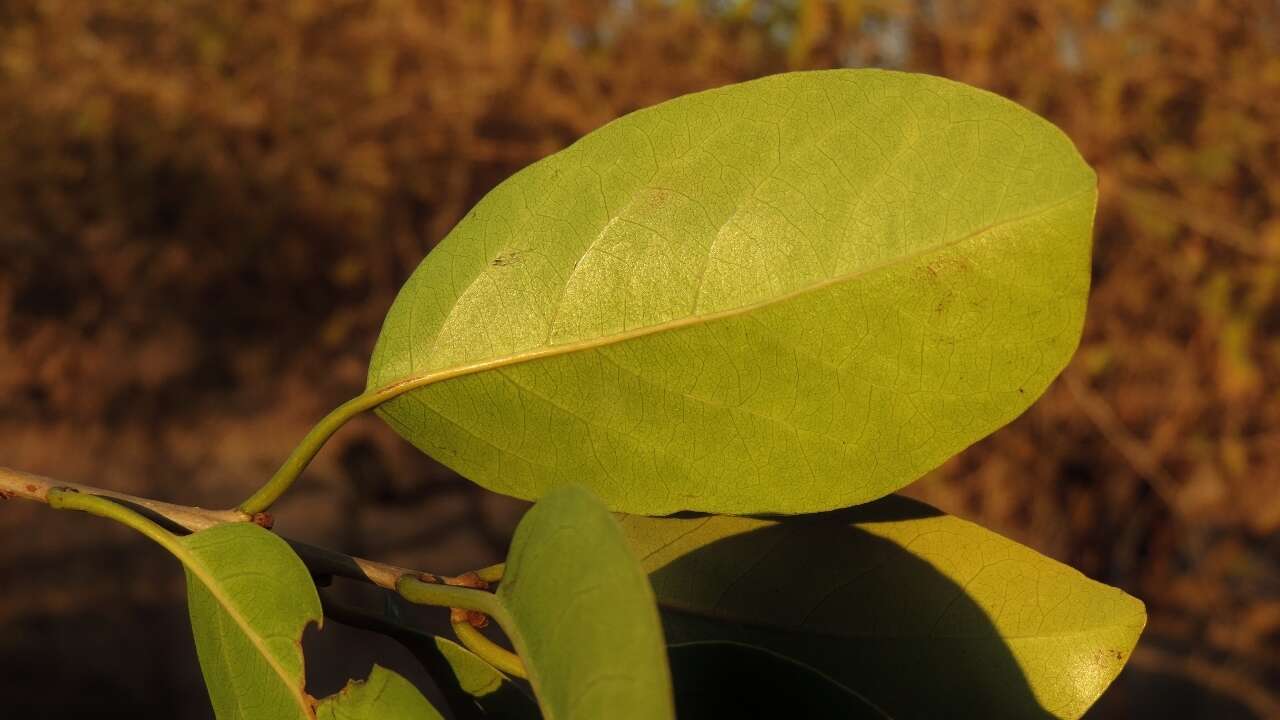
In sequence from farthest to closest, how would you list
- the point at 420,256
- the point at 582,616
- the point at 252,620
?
the point at 420,256 → the point at 252,620 → the point at 582,616

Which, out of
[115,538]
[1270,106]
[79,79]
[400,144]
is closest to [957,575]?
[1270,106]

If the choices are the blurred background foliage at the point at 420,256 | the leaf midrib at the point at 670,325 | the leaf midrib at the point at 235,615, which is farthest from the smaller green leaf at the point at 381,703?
the blurred background foliage at the point at 420,256

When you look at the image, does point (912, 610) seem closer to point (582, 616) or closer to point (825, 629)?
point (825, 629)

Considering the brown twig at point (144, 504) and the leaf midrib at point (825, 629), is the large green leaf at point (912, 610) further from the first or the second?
the brown twig at point (144, 504)

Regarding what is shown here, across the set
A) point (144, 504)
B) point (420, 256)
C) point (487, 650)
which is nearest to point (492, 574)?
point (487, 650)

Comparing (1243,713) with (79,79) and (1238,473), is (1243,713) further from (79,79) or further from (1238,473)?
(79,79)

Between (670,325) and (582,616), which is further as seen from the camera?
(670,325)
